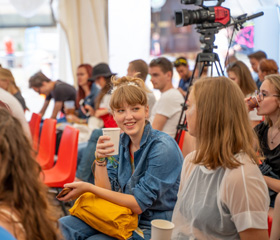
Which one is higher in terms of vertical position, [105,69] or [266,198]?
[105,69]

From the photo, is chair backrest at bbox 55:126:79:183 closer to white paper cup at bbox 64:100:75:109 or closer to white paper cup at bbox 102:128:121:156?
white paper cup at bbox 102:128:121:156

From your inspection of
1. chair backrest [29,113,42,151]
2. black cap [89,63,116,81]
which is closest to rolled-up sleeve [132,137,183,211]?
chair backrest [29,113,42,151]

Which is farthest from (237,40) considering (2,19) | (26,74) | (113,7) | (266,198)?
(266,198)

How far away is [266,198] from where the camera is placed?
1304 mm

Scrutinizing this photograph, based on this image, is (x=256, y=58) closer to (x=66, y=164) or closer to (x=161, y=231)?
(x=66, y=164)

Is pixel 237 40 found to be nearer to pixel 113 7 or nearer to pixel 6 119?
pixel 113 7

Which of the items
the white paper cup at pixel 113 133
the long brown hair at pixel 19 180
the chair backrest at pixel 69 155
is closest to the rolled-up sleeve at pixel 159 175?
the white paper cup at pixel 113 133

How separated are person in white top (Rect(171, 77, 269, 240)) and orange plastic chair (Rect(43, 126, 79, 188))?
1.60 m

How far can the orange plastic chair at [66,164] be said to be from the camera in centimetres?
288

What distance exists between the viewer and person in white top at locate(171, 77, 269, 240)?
1274 mm

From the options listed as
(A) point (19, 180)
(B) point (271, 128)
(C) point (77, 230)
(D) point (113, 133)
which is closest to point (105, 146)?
(D) point (113, 133)

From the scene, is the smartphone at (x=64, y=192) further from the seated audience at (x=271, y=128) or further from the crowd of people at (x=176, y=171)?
the seated audience at (x=271, y=128)

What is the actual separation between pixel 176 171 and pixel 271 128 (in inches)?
30.5

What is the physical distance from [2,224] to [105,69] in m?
3.77
